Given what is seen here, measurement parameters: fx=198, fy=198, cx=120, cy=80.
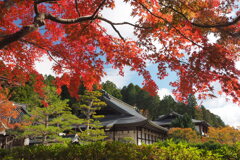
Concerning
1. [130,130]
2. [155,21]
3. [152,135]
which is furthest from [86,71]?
[152,135]

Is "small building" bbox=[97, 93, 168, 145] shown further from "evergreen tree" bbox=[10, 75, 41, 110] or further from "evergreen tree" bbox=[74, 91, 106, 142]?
"evergreen tree" bbox=[10, 75, 41, 110]

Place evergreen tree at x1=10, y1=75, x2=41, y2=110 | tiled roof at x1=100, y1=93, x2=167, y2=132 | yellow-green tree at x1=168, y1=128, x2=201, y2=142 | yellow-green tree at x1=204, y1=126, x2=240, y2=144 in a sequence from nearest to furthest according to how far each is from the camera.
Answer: tiled roof at x1=100, y1=93, x2=167, y2=132, yellow-green tree at x1=168, y1=128, x2=201, y2=142, yellow-green tree at x1=204, y1=126, x2=240, y2=144, evergreen tree at x1=10, y1=75, x2=41, y2=110

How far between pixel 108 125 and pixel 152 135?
6.36m

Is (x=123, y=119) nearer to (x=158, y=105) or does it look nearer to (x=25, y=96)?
(x=25, y=96)

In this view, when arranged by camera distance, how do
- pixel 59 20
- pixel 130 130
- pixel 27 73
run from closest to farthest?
1. pixel 59 20
2. pixel 27 73
3. pixel 130 130

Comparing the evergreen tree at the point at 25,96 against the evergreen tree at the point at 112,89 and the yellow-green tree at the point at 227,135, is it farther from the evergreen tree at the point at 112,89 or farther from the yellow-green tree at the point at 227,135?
the yellow-green tree at the point at 227,135

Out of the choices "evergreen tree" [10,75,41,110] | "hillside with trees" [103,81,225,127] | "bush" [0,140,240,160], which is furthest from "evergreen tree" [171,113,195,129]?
"evergreen tree" [10,75,41,110]

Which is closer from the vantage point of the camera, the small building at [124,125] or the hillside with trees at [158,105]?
the small building at [124,125]

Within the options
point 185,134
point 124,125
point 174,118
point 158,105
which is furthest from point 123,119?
point 158,105

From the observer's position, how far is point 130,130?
1614cm

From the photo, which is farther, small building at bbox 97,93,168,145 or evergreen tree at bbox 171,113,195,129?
evergreen tree at bbox 171,113,195,129

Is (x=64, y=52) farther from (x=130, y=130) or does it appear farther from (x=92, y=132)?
(x=130, y=130)

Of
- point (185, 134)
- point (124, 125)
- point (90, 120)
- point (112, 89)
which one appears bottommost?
point (185, 134)

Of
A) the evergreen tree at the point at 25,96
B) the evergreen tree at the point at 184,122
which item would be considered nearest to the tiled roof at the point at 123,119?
the evergreen tree at the point at 184,122
